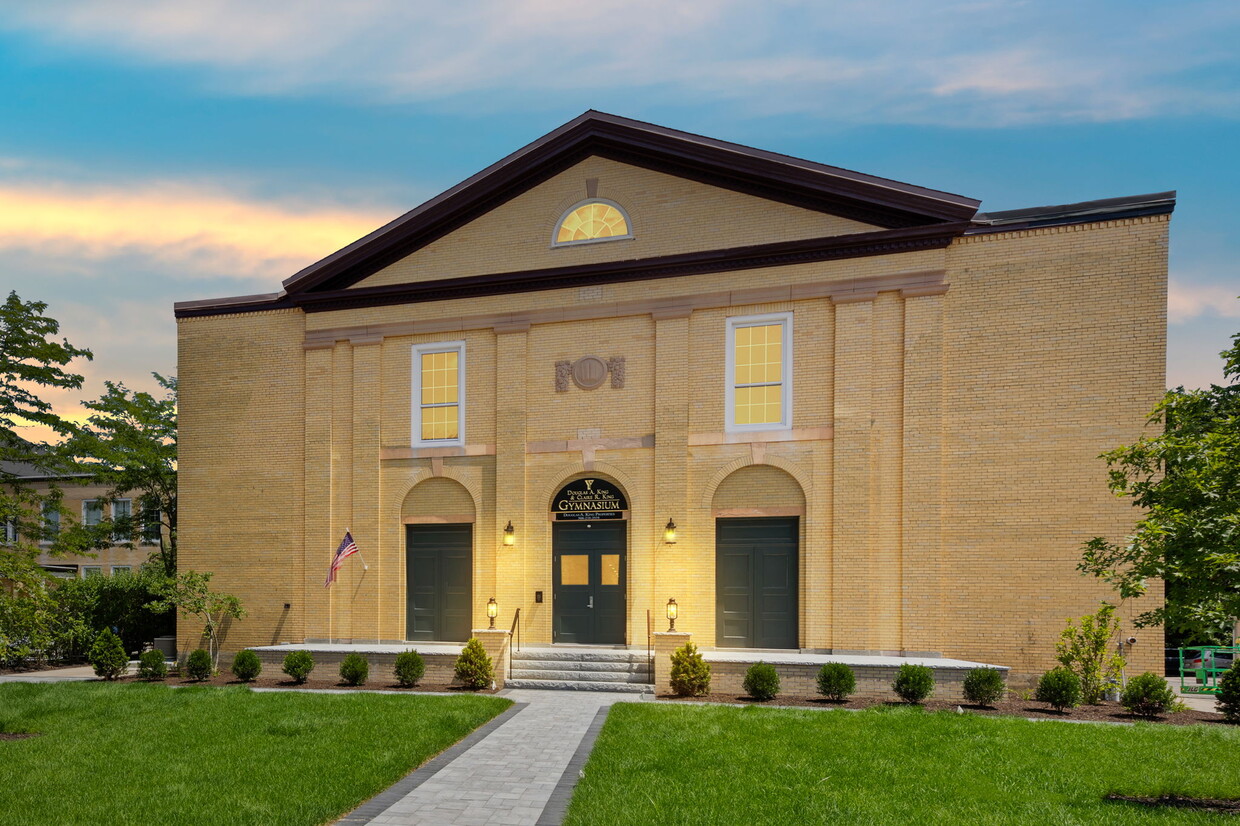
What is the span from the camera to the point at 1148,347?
1677 cm

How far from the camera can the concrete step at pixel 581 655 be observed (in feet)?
60.3

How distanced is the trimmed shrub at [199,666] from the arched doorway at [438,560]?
4.22m

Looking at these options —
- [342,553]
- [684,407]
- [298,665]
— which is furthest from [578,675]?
[342,553]

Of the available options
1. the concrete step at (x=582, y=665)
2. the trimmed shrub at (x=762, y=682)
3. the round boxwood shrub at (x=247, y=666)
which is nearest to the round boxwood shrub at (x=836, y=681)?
the trimmed shrub at (x=762, y=682)

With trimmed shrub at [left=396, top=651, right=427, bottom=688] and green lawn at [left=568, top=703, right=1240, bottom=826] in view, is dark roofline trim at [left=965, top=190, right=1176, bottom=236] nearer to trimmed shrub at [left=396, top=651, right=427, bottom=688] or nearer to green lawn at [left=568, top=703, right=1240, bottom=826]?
green lawn at [left=568, top=703, right=1240, bottom=826]

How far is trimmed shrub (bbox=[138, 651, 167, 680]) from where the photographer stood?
1930cm

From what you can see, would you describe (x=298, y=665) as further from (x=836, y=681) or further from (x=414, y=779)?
(x=836, y=681)

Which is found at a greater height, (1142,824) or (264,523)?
(264,523)

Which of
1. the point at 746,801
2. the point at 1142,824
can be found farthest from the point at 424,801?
the point at 1142,824

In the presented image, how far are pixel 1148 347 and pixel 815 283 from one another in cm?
626

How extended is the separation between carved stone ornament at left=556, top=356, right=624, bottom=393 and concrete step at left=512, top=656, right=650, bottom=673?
5867mm

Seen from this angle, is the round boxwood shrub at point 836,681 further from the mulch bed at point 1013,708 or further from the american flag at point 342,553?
the american flag at point 342,553

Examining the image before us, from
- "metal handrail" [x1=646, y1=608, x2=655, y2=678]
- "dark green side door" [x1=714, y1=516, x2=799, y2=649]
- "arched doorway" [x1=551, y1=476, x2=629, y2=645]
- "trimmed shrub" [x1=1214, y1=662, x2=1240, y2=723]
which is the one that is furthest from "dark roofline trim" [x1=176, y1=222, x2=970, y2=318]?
"trimmed shrub" [x1=1214, y1=662, x2=1240, y2=723]

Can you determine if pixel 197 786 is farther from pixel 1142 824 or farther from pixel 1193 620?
pixel 1193 620
